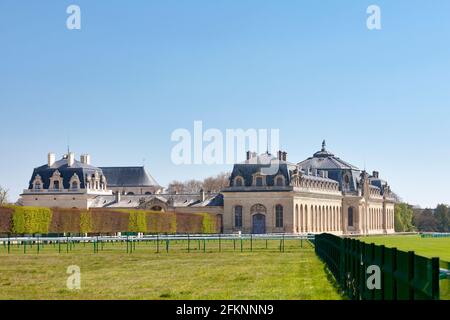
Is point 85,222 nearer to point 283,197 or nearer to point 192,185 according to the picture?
point 283,197

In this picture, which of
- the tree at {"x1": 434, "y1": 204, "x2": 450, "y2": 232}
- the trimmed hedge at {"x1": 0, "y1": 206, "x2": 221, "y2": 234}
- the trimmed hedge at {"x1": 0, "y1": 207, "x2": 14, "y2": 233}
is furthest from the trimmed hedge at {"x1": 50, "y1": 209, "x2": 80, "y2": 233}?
the tree at {"x1": 434, "y1": 204, "x2": 450, "y2": 232}

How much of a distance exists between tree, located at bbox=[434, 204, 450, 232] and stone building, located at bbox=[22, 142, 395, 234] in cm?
3098

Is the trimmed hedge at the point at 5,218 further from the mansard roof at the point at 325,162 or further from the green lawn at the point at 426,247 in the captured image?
the mansard roof at the point at 325,162

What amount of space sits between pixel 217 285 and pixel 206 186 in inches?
5956

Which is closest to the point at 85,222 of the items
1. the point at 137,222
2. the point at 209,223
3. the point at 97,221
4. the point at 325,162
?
the point at 97,221

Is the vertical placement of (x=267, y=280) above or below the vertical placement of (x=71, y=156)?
below

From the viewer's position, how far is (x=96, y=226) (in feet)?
270

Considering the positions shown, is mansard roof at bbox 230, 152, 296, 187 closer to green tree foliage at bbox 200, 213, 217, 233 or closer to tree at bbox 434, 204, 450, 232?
green tree foliage at bbox 200, 213, 217, 233

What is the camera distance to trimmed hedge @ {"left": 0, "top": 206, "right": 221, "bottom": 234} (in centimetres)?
7094

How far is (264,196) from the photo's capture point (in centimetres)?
10975

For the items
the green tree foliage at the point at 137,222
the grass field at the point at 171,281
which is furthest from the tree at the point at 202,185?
the grass field at the point at 171,281
